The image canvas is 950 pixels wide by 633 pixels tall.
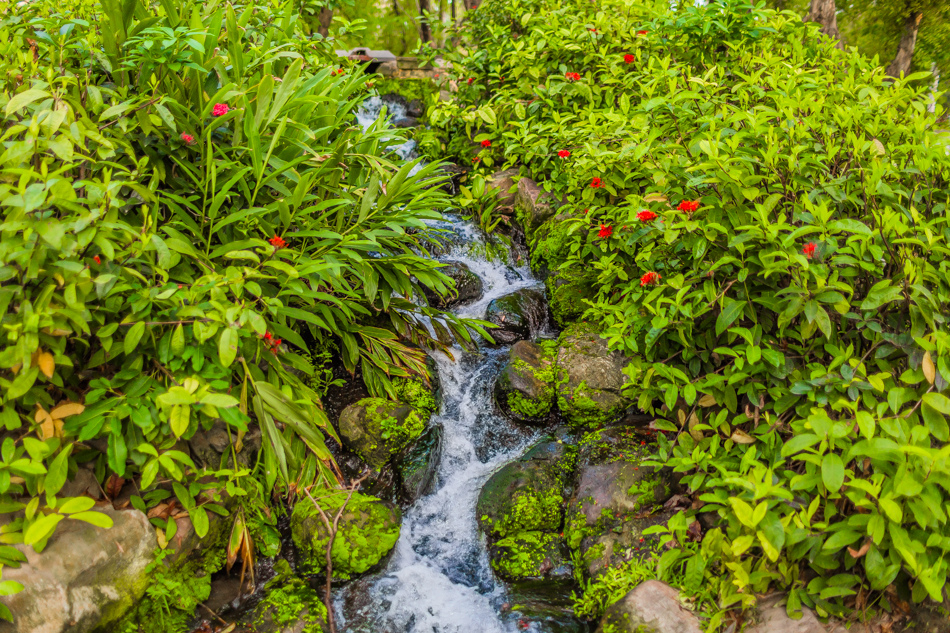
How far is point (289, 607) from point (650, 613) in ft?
5.75

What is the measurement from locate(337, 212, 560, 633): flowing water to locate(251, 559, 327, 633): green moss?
0.14 meters

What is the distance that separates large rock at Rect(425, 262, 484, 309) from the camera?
4852 mm

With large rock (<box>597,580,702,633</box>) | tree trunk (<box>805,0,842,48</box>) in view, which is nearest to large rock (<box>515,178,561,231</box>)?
large rock (<box>597,580,702,633</box>)

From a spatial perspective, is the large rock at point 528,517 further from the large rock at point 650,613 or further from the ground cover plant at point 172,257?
the ground cover plant at point 172,257

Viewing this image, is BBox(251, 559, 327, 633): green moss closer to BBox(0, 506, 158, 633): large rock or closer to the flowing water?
the flowing water

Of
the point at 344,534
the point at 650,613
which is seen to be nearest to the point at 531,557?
the point at 650,613

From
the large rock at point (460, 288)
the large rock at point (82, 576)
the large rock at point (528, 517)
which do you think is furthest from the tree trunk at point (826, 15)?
the large rock at point (82, 576)

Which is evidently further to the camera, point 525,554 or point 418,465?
point 418,465

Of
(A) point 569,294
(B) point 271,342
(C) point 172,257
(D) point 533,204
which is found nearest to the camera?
(C) point 172,257

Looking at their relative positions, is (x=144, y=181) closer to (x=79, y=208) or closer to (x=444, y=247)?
(x=79, y=208)

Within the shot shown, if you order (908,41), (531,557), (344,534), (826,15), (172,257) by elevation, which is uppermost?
(826,15)

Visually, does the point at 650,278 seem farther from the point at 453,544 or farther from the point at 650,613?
the point at 453,544

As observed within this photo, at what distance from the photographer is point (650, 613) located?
2611mm

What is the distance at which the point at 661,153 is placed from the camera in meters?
3.47
